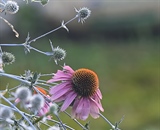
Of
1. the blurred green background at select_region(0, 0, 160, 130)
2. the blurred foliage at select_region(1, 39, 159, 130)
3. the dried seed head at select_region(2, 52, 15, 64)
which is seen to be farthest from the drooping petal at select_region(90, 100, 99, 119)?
the blurred green background at select_region(0, 0, 160, 130)

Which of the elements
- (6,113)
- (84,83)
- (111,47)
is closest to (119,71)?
(111,47)

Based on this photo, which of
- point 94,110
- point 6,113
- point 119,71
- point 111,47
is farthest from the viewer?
point 111,47

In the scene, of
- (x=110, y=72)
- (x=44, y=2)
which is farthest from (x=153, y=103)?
(x=44, y=2)

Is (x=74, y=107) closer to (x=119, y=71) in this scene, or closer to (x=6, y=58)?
(x=6, y=58)

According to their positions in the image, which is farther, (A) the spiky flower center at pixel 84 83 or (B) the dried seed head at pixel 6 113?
(A) the spiky flower center at pixel 84 83

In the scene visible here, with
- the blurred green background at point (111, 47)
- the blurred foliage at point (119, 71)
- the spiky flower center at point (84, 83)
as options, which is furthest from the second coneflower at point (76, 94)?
the blurred green background at point (111, 47)

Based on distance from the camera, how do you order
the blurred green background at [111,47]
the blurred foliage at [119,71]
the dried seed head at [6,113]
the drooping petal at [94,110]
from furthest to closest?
the blurred green background at [111,47] < the blurred foliage at [119,71] < the drooping petal at [94,110] < the dried seed head at [6,113]

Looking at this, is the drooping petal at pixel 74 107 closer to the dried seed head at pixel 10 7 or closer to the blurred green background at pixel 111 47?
the dried seed head at pixel 10 7
